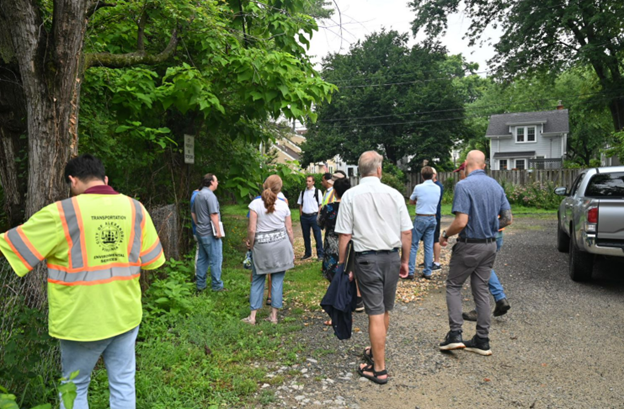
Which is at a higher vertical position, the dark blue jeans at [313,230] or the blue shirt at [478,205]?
the blue shirt at [478,205]

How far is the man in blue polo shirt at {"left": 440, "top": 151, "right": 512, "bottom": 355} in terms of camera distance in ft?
15.6

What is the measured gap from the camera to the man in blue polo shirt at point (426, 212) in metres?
7.76

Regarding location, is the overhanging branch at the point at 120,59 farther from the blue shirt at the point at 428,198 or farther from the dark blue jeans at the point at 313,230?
the dark blue jeans at the point at 313,230

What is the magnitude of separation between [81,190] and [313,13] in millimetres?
8176

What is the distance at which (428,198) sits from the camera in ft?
25.4

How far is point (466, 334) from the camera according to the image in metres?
5.35

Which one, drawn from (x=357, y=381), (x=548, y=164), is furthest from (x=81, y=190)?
(x=548, y=164)

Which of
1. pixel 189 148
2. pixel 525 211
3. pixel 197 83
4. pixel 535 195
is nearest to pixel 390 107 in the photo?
pixel 535 195

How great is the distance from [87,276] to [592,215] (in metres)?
6.82

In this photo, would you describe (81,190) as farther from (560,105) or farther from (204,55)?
(560,105)

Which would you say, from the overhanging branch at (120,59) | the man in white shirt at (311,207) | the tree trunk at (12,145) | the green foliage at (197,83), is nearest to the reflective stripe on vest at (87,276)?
the tree trunk at (12,145)

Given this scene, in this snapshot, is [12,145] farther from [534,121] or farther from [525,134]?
[525,134]

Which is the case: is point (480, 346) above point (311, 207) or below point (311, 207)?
below

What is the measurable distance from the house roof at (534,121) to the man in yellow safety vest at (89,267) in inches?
1834
